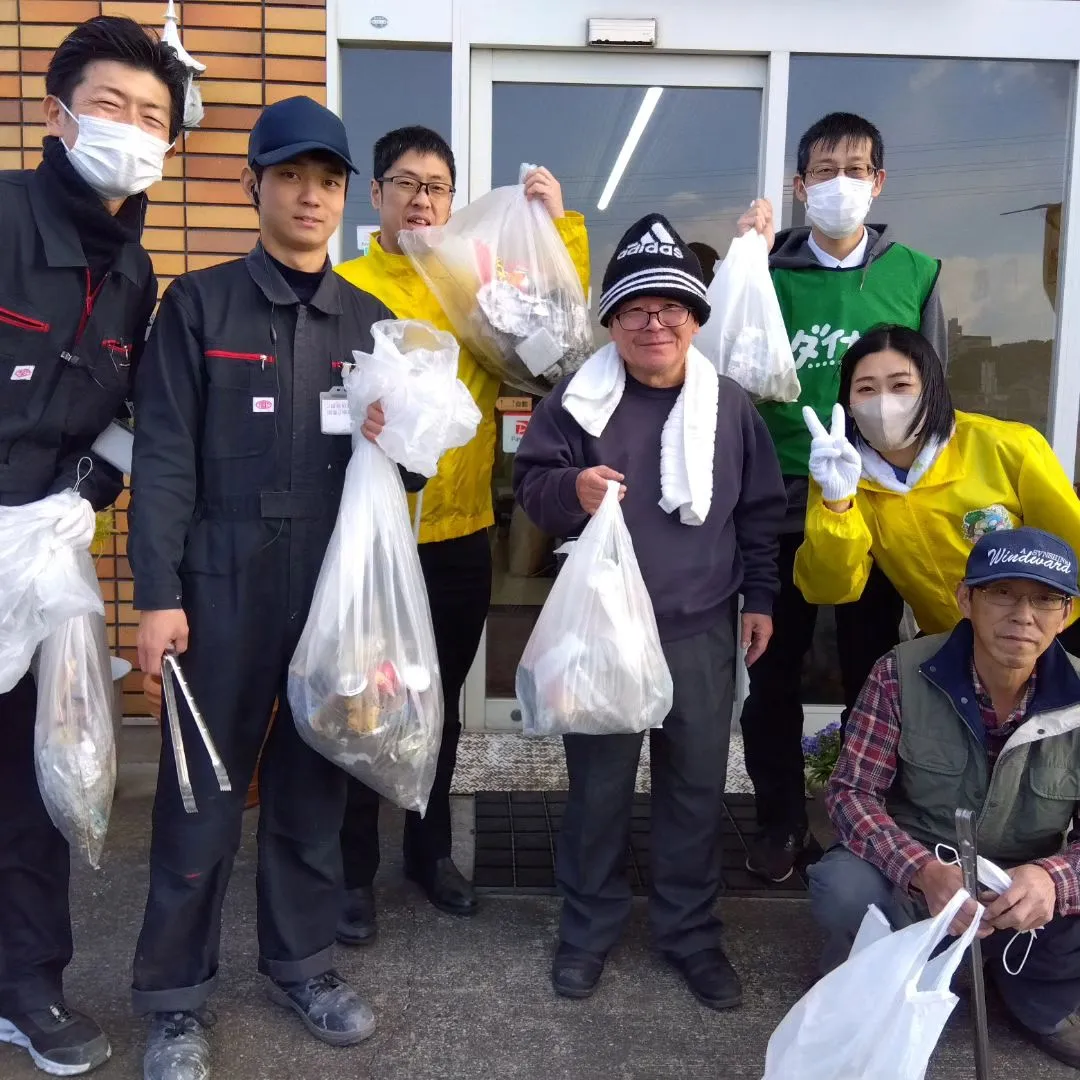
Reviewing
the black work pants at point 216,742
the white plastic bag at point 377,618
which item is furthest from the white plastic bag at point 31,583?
the white plastic bag at point 377,618

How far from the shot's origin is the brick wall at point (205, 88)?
367 centimetres

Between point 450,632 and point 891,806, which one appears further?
point 450,632

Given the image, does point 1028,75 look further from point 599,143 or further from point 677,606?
point 677,606

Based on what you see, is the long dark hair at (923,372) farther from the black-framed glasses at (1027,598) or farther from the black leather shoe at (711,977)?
the black leather shoe at (711,977)

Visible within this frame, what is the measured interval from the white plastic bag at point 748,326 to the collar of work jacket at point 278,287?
3.38 feet

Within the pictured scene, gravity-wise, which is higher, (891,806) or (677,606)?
(677,606)

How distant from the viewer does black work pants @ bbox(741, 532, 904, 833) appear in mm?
3000

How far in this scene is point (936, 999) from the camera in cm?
173

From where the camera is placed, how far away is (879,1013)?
178 cm

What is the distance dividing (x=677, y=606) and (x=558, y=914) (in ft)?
3.53

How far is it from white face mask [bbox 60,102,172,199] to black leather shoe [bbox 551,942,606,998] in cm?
210

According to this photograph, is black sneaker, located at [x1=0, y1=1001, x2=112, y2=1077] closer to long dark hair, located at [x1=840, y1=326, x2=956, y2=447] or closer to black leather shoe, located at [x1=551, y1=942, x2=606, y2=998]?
black leather shoe, located at [x1=551, y1=942, x2=606, y2=998]

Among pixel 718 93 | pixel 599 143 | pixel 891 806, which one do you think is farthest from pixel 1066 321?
pixel 891 806

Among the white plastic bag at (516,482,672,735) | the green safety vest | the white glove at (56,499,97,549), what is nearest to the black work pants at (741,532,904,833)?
the green safety vest
